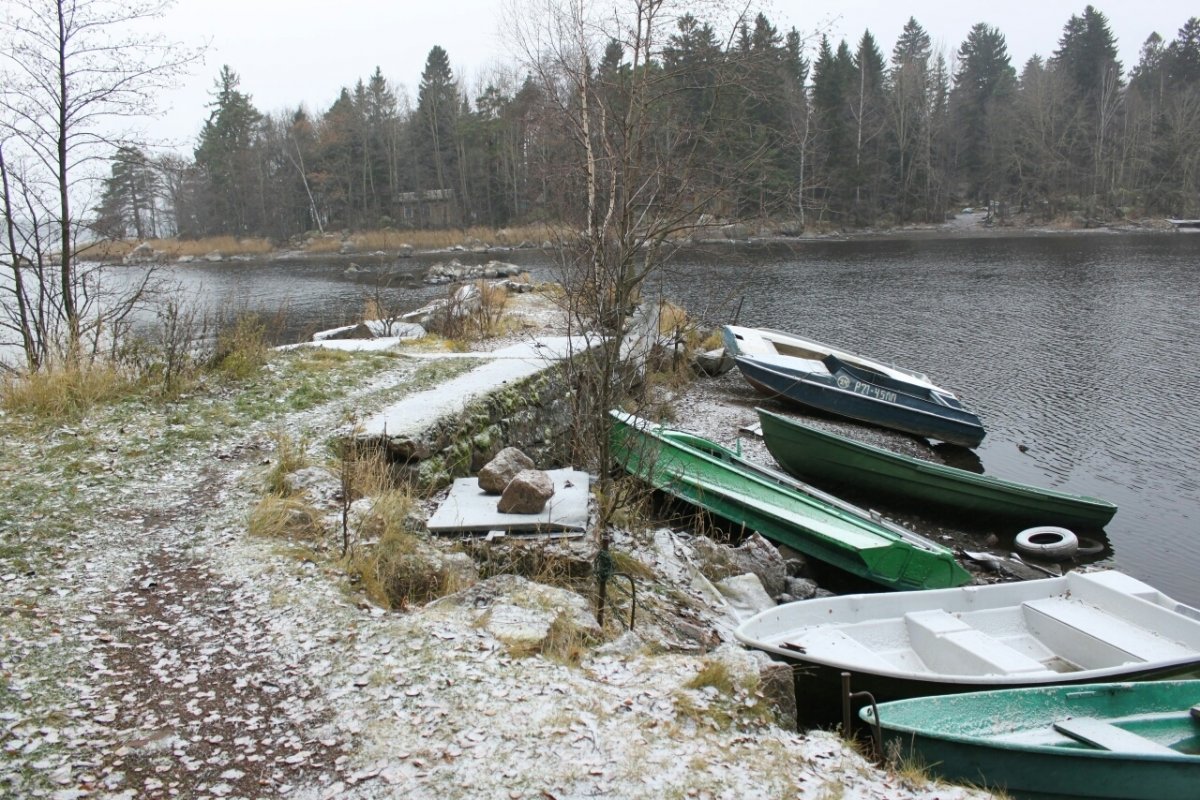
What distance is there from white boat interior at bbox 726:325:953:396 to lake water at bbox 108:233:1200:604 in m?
1.59

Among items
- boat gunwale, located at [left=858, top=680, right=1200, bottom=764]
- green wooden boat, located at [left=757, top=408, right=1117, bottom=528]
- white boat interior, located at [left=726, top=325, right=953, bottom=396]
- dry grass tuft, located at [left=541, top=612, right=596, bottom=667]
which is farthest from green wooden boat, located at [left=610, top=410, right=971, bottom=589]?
white boat interior, located at [left=726, top=325, right=953, bottom=396]

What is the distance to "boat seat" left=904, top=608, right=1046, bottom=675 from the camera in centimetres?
629

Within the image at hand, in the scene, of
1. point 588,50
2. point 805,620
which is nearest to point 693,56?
point 588,50

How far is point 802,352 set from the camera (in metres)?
19.0

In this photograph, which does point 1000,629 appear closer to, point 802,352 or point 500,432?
point 500,432

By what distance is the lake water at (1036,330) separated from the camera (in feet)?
42.6

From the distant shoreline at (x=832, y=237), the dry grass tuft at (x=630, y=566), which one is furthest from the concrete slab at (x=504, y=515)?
the distant shoreline at (x=832, y=237)

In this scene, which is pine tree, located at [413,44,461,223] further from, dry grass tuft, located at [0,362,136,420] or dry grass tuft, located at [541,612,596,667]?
Answer: dry grass tuft, located at [541,612,596,667]

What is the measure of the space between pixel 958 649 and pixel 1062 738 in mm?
1125

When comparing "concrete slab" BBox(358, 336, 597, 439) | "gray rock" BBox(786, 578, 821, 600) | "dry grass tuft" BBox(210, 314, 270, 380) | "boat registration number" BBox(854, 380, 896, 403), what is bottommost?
"gray rock" BBox(786, 578, 821, 600)

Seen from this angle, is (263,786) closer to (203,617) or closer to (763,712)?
(203,617)

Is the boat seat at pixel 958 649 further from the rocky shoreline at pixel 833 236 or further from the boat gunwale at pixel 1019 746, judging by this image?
the rocky shoreline at pixel 833 236

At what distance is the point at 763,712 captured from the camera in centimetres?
473

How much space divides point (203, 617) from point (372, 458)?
2906 mm
